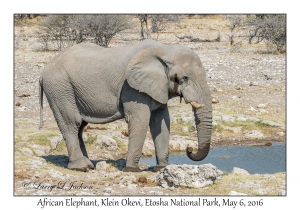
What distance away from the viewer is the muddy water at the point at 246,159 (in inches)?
572

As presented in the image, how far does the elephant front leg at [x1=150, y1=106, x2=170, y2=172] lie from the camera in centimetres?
1248

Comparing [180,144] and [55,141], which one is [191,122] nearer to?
[180,144]

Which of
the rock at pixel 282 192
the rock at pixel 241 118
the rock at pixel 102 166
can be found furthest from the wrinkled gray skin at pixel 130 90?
the rock at pixel 241 118

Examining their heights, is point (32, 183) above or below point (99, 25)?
below

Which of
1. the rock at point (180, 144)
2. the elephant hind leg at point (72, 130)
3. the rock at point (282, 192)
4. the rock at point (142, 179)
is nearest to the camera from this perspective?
the rock at point (282, 192)

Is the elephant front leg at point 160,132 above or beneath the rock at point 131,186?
above

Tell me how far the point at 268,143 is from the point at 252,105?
12.2 ft

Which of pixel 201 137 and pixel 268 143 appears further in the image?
pixel 268 143

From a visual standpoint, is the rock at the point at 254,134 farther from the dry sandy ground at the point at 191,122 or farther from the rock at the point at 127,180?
the rock at the point at 127,180

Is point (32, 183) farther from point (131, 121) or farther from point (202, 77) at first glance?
point (202, 77)

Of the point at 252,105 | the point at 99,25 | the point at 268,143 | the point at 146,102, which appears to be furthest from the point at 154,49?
the point at 99,25

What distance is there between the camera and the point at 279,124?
1877cm

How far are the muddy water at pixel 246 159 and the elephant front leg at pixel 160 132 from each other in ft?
6.98

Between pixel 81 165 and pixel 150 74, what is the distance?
2.32 metres
